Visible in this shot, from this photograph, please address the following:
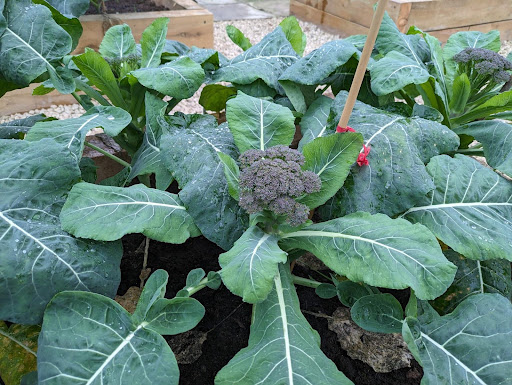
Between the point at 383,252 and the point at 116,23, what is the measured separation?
2.75m

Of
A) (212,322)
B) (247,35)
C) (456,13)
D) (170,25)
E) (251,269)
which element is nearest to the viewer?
(251,269)

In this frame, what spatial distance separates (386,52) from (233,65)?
584mm

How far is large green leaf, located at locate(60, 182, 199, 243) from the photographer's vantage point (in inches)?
39.3

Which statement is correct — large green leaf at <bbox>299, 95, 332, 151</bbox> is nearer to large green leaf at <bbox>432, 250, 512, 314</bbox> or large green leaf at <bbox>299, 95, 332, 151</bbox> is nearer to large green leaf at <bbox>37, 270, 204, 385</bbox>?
large green leaf at <bbox>432, 250, 512, 314</bbox>

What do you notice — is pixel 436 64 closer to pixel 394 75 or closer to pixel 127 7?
pixel 394 75

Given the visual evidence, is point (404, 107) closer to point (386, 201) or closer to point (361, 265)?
point (386, 201)

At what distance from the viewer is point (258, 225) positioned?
111cm

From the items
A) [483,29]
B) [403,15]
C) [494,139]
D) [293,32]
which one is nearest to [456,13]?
[483,29]

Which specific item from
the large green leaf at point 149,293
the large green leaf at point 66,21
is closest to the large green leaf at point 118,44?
the large green leaf at point 66,21

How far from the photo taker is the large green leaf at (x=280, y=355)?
0.86m

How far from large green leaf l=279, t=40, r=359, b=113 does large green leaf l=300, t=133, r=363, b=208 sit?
1.26ft

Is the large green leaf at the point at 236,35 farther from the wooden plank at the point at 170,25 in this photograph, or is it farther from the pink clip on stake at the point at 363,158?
the wooden plank at the point at 170,25

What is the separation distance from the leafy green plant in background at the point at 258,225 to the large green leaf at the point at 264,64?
21 millimetres

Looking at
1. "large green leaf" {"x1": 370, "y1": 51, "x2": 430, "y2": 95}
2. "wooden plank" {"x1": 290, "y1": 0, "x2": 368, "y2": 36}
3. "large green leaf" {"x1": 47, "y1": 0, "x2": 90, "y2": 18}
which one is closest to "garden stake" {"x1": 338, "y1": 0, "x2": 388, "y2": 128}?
"large green leaf" {"x1": 370, "y1": 51, "x2": 430, "y2": 95}
